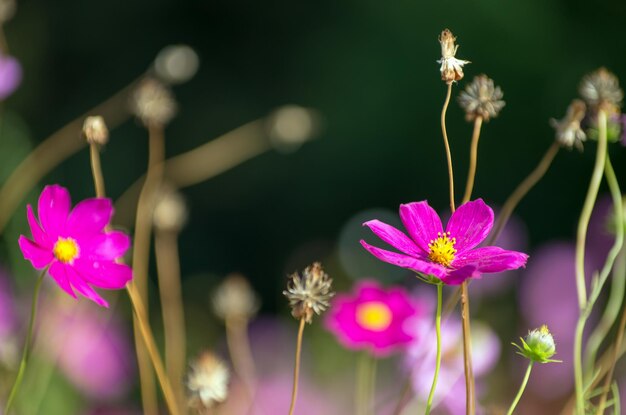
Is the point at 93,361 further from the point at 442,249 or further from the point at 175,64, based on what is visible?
the point at 442,249

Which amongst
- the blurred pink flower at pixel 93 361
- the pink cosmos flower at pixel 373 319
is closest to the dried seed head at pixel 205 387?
the pink cosmos flower at pixel 373 319

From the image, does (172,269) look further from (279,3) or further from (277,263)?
(279,3)

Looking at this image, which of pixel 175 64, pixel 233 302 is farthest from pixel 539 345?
pixel 175 64

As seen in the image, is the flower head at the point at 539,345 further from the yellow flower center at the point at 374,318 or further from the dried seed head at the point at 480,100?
the yellow flower center at the point at 374,318

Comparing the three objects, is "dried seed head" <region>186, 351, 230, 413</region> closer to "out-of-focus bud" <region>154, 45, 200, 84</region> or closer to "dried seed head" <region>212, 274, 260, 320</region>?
"dried seed head" <region>212, 274, 260, 320</region>

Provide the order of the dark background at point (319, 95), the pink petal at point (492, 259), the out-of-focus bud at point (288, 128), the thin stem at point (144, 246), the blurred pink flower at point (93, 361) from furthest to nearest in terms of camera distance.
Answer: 1. the dark background at point (319, 95)
2. the blurred pink flower at point (93, 361)
3. the out-of-focus bud at point (288, 128)
4. the thin stem at point (144, 246)
5. the pink petal at point (492, 259)

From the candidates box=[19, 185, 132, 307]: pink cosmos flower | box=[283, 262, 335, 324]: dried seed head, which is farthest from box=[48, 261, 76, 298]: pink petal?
box=[283, 262, 335, 324]: dried seed head

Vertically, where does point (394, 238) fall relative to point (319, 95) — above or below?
below
